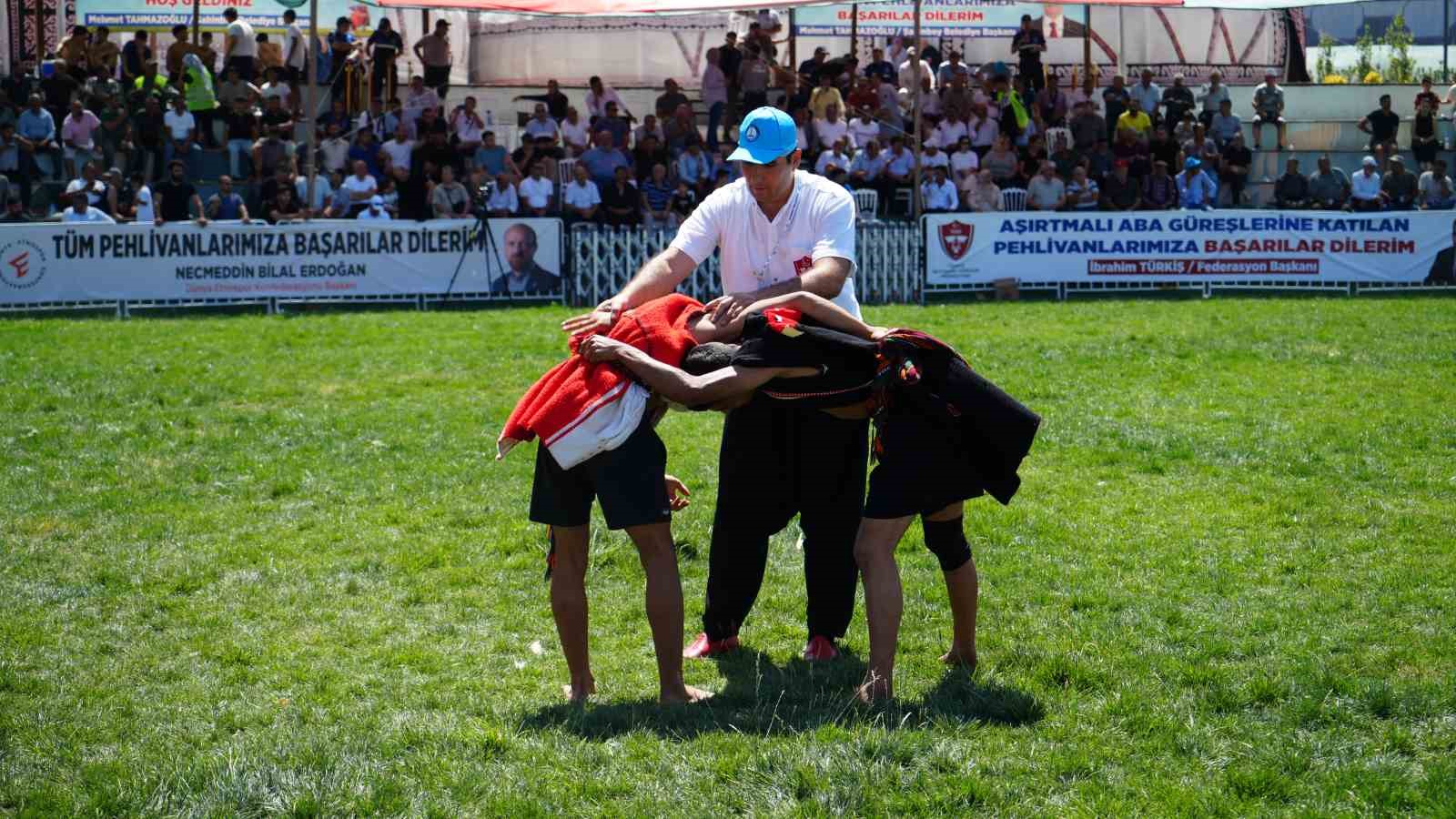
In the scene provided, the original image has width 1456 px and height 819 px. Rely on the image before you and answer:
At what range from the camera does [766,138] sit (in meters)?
5.25

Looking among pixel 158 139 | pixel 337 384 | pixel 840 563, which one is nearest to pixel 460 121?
pixel 158 139

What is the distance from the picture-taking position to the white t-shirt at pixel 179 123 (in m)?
20.2

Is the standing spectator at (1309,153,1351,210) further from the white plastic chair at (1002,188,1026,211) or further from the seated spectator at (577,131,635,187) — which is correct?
the seated spectator at (577,131,635,187)

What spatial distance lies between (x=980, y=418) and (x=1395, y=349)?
8822 mm

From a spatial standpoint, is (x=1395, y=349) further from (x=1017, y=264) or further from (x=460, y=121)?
(x=460, y=121)

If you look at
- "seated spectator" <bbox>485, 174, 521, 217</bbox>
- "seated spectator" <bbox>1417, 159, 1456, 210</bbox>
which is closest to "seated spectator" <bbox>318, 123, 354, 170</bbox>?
"seated spectator" <bbox>485, 174, 521, 217</bbox>

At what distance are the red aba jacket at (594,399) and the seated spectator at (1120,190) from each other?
1663 centimetres

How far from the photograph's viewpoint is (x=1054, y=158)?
2198 cm

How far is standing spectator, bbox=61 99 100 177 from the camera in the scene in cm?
1966

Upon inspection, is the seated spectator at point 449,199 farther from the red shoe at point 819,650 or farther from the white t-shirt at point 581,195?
the red shoe at point 819,650

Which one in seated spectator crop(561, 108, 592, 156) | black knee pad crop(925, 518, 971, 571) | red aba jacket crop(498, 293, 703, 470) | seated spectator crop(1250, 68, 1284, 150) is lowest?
black knee pad crop(925, 518, 971, 571)

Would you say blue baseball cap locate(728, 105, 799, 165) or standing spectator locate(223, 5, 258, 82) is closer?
blue baseball cap locate(728, 105, 799, 165)

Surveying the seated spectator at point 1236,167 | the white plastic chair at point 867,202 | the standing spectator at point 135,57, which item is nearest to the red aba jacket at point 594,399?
the white plastic chair at point 867,202

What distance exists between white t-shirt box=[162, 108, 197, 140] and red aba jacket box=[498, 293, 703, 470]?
16987mm
